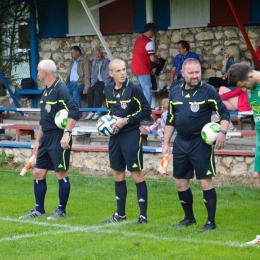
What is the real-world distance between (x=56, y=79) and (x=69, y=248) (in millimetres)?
2598

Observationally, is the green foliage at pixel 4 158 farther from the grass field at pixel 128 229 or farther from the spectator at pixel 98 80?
the grass field at pixel 128 229

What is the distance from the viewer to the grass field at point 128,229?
7.23 m

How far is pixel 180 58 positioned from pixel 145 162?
3.20m

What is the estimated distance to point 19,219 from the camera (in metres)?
9.24

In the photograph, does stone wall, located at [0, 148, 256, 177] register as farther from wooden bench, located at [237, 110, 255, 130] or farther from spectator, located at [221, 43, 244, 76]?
spectator, located at [221, 43, 244, 76]

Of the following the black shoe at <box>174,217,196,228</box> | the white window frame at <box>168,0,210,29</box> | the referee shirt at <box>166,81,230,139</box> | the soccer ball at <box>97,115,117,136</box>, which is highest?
the white window frame at <box>168,0,210,29</box>

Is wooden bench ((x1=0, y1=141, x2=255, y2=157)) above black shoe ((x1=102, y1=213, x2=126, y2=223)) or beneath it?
above

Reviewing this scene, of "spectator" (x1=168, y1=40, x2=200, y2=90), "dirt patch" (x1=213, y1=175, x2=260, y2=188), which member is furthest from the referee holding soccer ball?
"spectator" (x1=168, y1=40, x2=200, y2=90)

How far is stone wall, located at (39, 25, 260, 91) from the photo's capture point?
51.4 ft

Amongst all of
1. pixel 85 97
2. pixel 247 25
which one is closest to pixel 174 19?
pixel 247 25

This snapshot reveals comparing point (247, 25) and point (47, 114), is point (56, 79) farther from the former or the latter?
point (247, 25)

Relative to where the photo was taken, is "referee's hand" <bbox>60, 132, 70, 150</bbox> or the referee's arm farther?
"referee's hand" <bbox>60, 132, 70, 150</bbox>

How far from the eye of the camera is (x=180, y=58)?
15492mm

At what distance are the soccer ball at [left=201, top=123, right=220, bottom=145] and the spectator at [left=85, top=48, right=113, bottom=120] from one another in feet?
27.7
